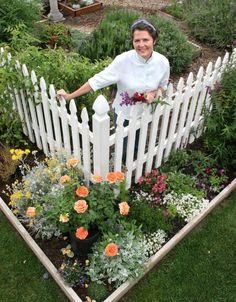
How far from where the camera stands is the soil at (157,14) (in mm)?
6212

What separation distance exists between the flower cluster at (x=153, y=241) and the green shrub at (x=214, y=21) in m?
4.60

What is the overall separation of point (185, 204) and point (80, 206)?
1377mm

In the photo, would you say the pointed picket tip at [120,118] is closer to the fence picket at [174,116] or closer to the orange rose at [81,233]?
the fence picket at [174,116]

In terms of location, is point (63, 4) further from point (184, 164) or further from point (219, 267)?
point (219, 267)

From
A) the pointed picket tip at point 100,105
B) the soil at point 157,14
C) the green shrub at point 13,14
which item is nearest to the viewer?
the pointed picket tip at point 100,105

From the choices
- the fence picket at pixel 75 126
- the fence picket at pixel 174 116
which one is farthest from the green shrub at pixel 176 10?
the fence picket at pixel 75 126

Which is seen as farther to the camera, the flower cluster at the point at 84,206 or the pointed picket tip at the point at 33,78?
the pointed picket tip at the point at 33,78

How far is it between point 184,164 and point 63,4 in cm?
579

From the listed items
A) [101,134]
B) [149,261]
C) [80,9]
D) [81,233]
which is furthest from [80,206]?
[80,9]

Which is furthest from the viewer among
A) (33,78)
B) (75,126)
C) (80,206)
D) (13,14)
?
(13,14)

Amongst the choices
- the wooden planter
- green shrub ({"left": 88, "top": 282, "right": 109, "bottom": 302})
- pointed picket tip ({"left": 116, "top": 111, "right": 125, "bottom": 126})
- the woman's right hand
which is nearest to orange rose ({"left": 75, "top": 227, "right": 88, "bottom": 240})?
green shrub ({"left": 88, "top": 282, "right": 109, "bottom": 302})

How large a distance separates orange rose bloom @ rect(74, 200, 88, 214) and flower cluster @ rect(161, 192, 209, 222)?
110cm

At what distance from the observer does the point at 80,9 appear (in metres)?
7.73

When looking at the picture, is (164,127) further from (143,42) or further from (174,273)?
(174,273)
